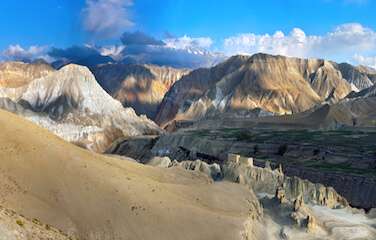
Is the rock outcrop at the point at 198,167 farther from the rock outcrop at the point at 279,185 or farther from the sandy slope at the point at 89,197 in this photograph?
the sandy slope at the point at 89,197

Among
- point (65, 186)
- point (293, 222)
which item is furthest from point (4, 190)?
point (293, 222)

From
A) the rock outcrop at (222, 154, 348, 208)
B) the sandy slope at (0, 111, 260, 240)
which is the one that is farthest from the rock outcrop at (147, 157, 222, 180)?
the sandy slope at (0, 111, 260, 240)

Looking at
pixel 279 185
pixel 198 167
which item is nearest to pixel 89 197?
pixel 198 167

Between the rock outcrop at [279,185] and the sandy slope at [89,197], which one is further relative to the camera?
the rock outcrop at [279,185]

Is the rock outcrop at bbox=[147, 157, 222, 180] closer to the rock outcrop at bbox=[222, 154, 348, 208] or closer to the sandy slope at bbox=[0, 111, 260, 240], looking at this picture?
the rock outcrop at bbox=[222, 154, 348, 208]

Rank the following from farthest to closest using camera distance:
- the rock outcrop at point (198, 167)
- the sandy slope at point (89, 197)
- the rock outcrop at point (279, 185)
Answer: the rock outcrop at point (198, 167)
the rock outcrop at point (279, 185)
the sandy slope at point (89, 197)

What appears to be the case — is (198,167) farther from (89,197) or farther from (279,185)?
(89,197)

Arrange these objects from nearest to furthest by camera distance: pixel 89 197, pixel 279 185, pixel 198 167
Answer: pixel 89 197
pixel 279 185
pixel 198 167

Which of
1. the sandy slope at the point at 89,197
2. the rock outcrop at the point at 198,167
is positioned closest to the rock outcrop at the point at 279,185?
the rock outcrop at the point at 198,167

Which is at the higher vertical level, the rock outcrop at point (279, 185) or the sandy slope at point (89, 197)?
the sandy slope at point (89, 197)
